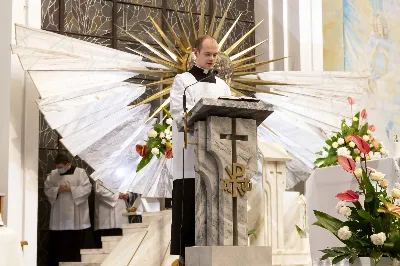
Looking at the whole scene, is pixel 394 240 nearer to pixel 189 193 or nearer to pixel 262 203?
pixel 189 193

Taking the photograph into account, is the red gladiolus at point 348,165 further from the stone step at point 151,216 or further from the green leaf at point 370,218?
the stone step at point 151,216

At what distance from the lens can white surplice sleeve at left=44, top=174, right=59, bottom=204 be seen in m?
9.30

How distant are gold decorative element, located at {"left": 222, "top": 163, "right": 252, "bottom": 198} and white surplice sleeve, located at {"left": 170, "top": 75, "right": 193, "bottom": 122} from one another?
0.76 meters

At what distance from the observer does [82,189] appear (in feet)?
30.8

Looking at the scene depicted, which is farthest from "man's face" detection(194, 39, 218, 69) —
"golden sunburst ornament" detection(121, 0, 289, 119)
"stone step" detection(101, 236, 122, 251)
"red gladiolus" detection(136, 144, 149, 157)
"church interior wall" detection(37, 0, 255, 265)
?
"church interior wall" detection(37, 0, 255, 265)

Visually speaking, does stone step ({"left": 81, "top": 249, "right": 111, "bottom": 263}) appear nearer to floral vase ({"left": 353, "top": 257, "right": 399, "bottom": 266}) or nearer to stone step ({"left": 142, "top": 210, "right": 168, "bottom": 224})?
stone step ({"left": 142, "top": 210, "right": 168, "bottom": 224})

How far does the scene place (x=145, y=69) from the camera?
365 inches

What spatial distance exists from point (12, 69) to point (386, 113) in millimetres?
5742

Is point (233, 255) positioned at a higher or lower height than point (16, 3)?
lower

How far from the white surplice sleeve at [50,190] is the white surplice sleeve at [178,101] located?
4305 millimetres

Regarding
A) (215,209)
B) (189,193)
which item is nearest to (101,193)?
(189,193)

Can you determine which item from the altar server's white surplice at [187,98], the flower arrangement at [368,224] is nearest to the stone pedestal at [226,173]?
the altar server's white surplice at [187,98]

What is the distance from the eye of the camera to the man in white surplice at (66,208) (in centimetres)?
927

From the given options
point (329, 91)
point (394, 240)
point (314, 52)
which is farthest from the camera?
point (314, 52)
